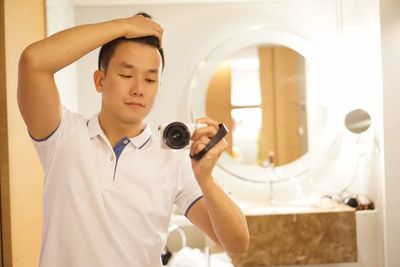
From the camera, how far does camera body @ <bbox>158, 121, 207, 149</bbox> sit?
Result: 88 centimetres

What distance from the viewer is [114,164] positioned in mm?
890

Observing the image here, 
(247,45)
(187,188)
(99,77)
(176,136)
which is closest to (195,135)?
(176,136)

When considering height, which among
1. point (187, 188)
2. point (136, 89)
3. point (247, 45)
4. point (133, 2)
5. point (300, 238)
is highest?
point (133, 2)

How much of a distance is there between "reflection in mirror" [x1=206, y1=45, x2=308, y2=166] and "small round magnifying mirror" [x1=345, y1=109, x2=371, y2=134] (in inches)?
10.3

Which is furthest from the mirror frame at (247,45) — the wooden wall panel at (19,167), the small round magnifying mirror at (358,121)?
the wooden wall panel at (19,167)

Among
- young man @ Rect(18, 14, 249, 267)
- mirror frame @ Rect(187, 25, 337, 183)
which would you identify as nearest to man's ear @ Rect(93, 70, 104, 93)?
young man @ Rect(18, 14, 249, 267)

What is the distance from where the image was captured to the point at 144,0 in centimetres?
239

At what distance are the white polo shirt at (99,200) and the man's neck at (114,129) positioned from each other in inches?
0.7

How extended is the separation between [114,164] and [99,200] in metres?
0.09

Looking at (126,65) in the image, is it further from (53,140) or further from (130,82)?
(53,140)

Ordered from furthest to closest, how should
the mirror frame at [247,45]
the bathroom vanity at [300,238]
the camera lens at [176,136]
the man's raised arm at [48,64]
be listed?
1. the mirror frame at [247,45]
2. the bathroom vanity at [300,238]
3. the camera lens at [176,136]
4. the man's raised arm at [48,64]

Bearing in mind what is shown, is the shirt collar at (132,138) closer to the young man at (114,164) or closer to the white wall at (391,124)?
the young man at (114,164)

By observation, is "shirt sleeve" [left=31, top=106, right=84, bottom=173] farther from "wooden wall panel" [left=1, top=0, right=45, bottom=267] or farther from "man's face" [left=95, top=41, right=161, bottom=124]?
"wooden wall panel" [left=1, top=0, right=45, bottom=267]

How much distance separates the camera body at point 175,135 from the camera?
879mm
